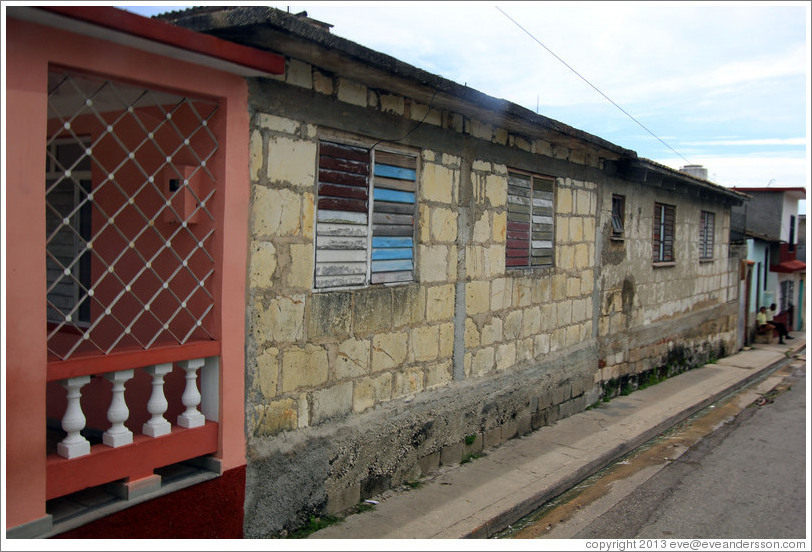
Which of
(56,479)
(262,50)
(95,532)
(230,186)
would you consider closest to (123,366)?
(56,479)

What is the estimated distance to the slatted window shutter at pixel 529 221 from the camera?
764cm

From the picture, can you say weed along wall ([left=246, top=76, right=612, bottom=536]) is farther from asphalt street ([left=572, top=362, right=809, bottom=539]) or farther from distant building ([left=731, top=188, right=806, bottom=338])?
distant building ([left=731, top=188, right=806, bottom=338])

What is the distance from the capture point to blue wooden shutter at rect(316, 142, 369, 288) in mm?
5152

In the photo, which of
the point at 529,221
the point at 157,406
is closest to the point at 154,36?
the point at 157,406

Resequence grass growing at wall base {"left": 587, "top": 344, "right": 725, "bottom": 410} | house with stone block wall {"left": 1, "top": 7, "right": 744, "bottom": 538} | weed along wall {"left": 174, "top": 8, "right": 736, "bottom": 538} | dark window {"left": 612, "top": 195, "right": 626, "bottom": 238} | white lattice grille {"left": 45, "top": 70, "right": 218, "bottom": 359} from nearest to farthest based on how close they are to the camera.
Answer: white lattice grille {"left": 45, "top": 70, "right": 218, "bottom": 359}, house with stone block wall {"left": 1, "top": 7, "right": 744, "bottom": 538}, weed along wall {"left": 174, "top": 8, "right": 736, "bottom": 538}, grass growing at wall base {"left": 587, "top": 344, "right": 725, "bottom": 410}, dark window {"left": 612, "top": 195, "right": 626, "bottom": 238}

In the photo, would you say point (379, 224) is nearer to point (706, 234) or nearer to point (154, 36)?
point (154, 36)

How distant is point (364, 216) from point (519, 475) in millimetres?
2954

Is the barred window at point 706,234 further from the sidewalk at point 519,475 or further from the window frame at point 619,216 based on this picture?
the window frame at point 619,216

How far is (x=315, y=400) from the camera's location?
16.7 ft

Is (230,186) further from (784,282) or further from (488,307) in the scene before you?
(784,282)

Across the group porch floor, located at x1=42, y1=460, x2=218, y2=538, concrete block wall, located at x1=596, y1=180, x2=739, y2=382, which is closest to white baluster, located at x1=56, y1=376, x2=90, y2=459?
porch floor, located at x1=42, y1=460, x2=218, y2=538

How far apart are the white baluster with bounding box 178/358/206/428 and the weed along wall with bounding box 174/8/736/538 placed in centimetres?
38

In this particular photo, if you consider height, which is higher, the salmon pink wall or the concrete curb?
the salmon pink wall

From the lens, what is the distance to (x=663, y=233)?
12.1 meters
